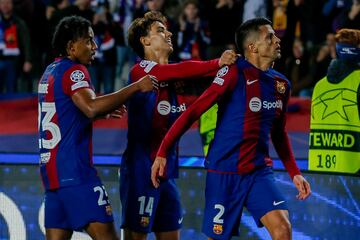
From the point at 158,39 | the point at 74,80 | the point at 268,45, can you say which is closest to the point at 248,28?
the point at 268,45

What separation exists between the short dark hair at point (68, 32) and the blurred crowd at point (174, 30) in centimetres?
452

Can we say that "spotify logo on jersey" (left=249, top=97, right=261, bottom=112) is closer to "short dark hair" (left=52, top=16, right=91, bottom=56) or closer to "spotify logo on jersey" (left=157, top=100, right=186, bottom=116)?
"spotify logo on jersey" (left=157, top=100, right=186, bottom=116)

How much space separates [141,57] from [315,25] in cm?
471

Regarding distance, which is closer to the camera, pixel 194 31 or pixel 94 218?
pixel 94 218

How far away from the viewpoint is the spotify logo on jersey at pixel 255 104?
239 inches

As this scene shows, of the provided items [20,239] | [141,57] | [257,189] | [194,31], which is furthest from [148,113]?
[194,31]

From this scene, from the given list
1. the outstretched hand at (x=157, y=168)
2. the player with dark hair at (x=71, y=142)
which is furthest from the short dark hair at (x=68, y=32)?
the outstretched hand at (x=157, y=168)

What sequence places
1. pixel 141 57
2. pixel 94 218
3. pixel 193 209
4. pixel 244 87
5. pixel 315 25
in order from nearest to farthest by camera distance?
pixel 94 218, pixel 244 87, pixel 141 57, pixel 193 209, pixel 315 25

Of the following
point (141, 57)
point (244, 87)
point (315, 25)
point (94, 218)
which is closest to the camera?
point (94, 218)

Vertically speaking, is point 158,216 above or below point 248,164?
below

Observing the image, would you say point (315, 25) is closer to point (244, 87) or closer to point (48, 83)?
point (244, 87)

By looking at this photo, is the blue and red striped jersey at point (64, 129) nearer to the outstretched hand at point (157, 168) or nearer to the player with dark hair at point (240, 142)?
the outstretched hand at point (157, 168)

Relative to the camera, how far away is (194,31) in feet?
35.8

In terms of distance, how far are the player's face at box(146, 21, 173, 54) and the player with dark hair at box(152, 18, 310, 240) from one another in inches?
21.3
